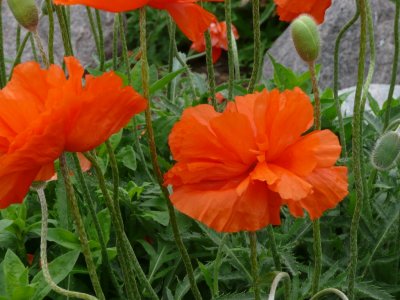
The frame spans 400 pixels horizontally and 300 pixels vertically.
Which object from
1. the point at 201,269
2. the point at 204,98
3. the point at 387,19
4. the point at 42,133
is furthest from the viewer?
the point at 387,19

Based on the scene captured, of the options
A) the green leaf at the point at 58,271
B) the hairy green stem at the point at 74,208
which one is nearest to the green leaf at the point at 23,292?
the green leaf at the point at 58,271

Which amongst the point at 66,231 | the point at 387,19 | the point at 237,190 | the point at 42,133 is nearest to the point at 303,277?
the point at 66,231

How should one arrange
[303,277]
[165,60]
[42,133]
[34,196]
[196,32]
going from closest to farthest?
[42,133] → [196,32] → [303,277] → [34,196] → [165,60]

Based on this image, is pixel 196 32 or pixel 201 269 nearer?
pixel 196 32

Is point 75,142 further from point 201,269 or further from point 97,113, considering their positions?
point 201,269

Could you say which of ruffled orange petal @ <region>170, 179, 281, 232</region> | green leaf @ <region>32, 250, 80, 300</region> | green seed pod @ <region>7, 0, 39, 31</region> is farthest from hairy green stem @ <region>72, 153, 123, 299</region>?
ruffled orange petal @ <region>170, 179, 281, 232</region>

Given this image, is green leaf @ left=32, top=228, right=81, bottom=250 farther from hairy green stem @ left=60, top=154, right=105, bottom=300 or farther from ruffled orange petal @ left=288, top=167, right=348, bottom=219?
ruffled orange petal @ left=288, top=167, right=348, bottom=219
